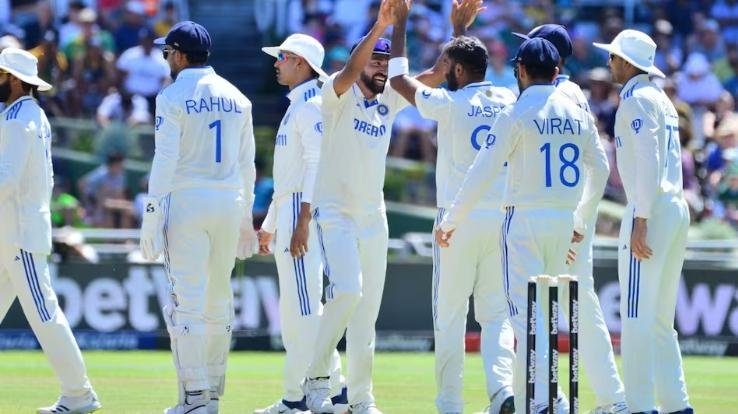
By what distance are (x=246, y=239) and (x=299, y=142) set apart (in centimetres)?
76

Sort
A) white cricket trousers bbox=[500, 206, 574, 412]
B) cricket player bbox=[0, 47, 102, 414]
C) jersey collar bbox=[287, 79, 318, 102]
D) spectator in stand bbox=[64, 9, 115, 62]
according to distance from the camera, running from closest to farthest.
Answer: white cricket trousers bbox=[500, 206, 574, 412] → cricket player bbox=[0, 47, 102, 414] → jersey collar bbox=[287, 79, 318, 102] → spectator in stand bbox=[64, 9, 115, 62]

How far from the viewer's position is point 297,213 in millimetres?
10617

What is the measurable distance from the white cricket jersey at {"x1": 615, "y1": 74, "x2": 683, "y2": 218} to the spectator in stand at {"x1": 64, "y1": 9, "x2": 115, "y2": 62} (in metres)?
13.3

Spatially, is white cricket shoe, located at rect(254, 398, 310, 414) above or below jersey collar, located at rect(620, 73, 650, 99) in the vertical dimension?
below

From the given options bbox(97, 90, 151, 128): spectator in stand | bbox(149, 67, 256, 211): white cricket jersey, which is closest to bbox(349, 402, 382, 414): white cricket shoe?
bbox(149, 67, 256, 211): white cricket jersey

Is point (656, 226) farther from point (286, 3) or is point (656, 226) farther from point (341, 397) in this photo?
point (286, 3)

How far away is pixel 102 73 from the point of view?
21.7m

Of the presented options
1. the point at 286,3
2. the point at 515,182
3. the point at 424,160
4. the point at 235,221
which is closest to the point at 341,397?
the point at 235,221

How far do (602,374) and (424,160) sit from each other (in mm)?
11474

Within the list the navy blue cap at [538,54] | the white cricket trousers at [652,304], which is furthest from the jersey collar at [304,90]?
the white cricket trousers at [652,304]

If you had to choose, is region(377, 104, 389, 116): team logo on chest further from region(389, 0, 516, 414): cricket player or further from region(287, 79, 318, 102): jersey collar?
region(287, 79, 318, 102): jersey collar

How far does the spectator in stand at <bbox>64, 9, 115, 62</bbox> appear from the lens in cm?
2184

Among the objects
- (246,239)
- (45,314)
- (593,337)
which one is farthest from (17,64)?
(593,337)

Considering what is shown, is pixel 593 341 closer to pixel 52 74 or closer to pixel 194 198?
pixel 194 198
